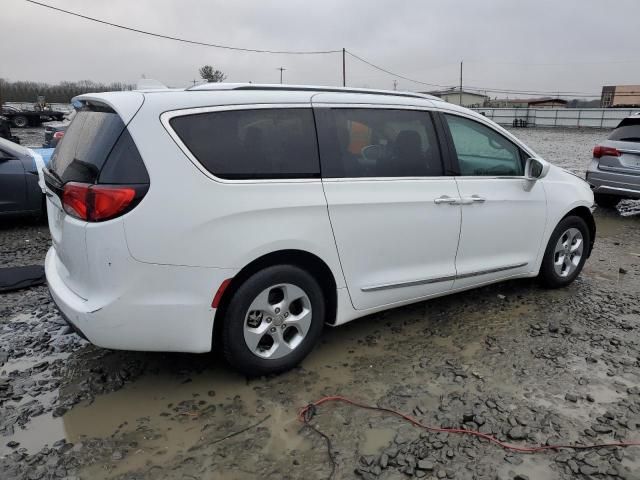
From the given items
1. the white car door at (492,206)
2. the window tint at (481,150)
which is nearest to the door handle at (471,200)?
the white car door at (492,206)

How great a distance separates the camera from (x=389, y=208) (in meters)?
3.40

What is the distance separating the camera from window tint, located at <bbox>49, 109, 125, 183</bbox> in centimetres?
272

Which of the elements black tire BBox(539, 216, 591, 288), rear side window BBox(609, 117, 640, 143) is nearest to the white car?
black tire BBox(539, 216, 591, 288)

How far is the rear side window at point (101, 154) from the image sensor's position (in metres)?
2.64

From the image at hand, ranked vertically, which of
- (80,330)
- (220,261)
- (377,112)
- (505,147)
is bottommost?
(80,330)

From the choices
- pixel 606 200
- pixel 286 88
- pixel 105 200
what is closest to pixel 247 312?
pixel 105 200

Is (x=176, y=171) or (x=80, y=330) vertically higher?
(x=176, y=171)

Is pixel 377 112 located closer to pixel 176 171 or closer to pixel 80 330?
pixel 176 171

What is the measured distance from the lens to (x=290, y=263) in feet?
10.1

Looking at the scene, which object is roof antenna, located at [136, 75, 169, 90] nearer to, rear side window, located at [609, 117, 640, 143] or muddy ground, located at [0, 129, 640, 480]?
muddy ground, located at [0, 129, 640, 480]

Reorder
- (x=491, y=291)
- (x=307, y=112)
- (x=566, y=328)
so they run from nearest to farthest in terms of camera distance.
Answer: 1. (x=307, y=112)
2. (x=566, y=328)
3. (x=491, y=291)

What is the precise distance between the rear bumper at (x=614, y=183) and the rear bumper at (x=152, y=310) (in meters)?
7.48

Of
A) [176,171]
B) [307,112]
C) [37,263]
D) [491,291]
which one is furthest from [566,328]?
[37,263]

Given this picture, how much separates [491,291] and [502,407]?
203 cm
